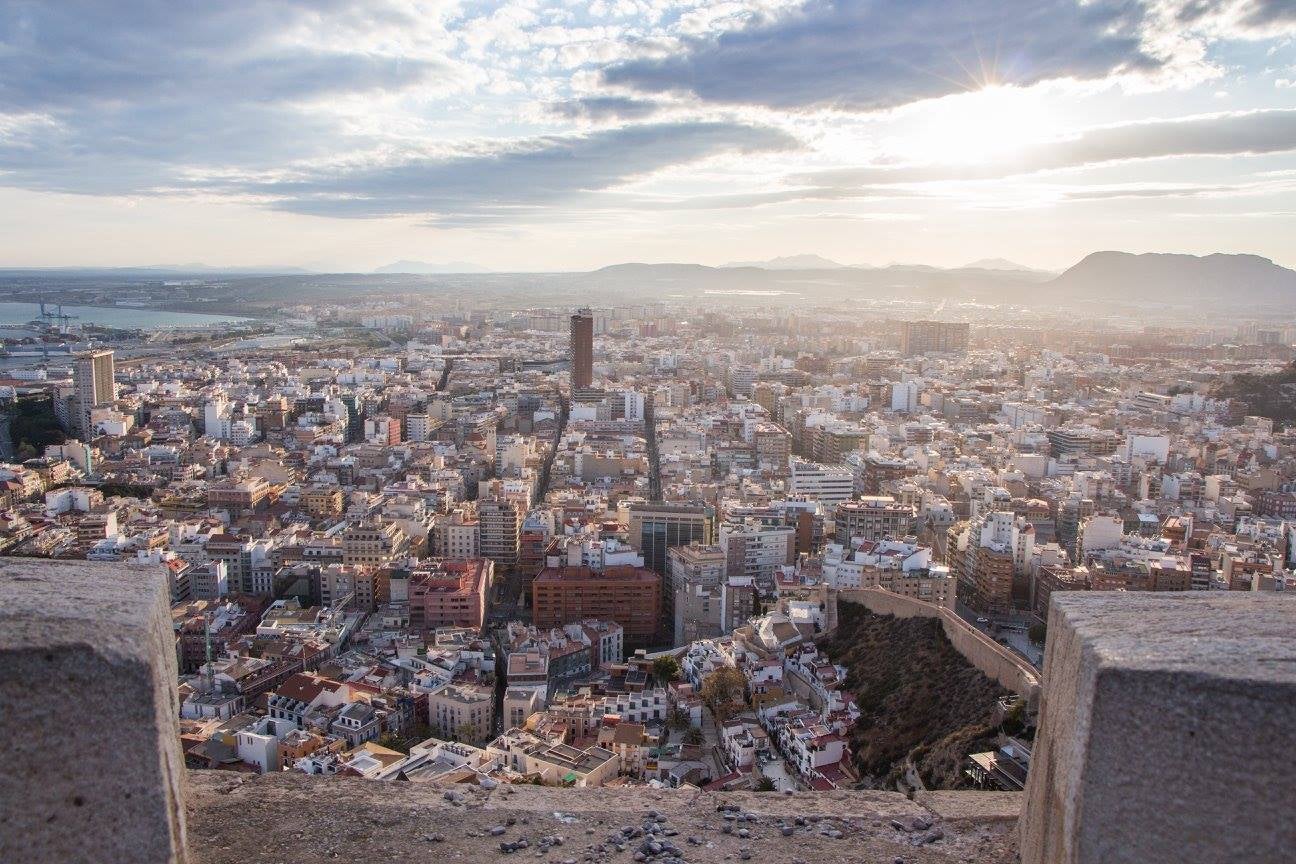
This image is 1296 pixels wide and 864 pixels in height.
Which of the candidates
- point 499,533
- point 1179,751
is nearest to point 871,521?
point 499,533

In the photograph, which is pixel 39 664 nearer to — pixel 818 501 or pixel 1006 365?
pixel 818 501

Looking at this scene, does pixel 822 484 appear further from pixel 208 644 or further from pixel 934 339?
pixel 934 339

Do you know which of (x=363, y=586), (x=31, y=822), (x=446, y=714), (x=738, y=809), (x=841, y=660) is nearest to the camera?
(x=31, y=822)

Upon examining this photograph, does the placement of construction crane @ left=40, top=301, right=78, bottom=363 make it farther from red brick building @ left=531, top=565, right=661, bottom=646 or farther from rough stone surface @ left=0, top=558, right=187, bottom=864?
rough stone surface @ left=0, top=558, right=187, bottom=864

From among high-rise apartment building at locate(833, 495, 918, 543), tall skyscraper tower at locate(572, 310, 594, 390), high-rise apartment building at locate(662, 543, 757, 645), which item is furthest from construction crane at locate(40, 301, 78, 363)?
high-rise apartment building at locate(662, 543, 757, 645)

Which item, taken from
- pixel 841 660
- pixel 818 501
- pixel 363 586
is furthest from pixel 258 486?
pixel 841 660
